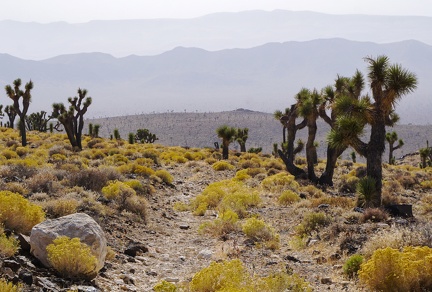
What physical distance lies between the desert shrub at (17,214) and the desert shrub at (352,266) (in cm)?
667

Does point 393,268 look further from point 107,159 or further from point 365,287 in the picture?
point 107,159

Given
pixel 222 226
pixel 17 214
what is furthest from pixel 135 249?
pixel 222 226

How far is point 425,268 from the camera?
771 centimetres

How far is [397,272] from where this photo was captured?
296 inches

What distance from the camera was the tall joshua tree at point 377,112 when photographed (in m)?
15.7

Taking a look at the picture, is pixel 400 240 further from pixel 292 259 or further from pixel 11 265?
pixel 11 265

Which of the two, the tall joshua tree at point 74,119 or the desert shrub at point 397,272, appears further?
the tall joshua tree at point 74,119

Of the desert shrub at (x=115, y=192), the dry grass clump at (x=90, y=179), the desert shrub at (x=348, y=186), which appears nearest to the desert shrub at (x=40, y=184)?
Answer: the dry grass clump at (x=90, y=179)

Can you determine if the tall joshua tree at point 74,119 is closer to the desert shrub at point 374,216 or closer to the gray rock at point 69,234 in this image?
the desert shrub at point 374,216

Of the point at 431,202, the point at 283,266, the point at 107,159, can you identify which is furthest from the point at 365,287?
the point at 107,159

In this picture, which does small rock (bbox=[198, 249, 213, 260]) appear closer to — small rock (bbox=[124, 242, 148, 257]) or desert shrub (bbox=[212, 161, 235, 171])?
small rock (bbox=[124, 242, 148, 257])

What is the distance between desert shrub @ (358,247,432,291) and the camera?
751 cm

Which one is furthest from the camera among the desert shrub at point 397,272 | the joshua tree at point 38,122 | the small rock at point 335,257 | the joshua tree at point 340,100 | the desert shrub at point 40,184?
the joshua tree at point 38,122

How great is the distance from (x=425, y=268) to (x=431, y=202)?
39.0ft
